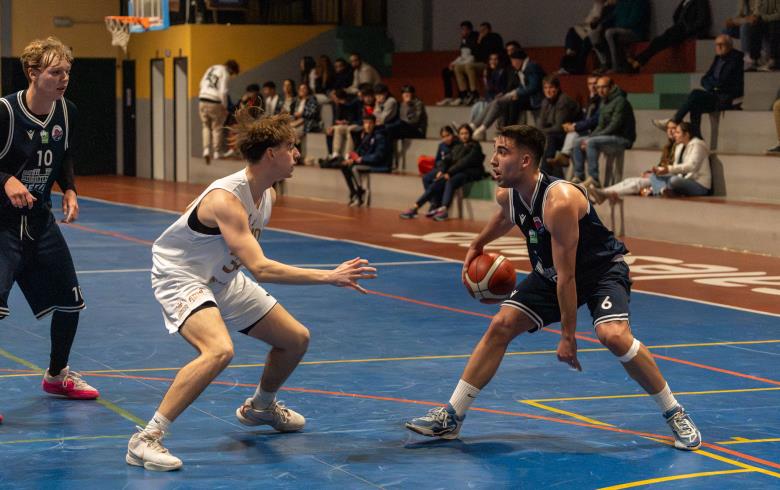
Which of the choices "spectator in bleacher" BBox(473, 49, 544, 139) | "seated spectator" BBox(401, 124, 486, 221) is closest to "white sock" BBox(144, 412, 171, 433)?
"seated spectator" BBox(401, 124, 486, 221)

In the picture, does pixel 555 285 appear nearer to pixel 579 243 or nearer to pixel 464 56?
pixel 579 243

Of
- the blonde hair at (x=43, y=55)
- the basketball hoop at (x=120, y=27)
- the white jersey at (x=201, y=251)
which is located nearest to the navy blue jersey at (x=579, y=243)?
the white jersey at (x=201, y=251)

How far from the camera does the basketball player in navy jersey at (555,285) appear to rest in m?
6.27

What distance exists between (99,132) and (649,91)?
16393mm

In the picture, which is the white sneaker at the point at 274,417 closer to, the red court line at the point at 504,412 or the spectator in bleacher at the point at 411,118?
the red court line at the point at 504,412

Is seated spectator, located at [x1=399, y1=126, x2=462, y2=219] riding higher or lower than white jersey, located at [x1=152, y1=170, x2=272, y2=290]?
lower

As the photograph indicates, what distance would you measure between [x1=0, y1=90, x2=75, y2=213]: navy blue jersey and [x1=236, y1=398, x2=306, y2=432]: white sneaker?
5.50 feet

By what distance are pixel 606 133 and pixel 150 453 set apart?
13284mm

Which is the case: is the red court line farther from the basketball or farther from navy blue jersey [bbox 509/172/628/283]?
navy blue jersey [bbox 509/172/628/283]

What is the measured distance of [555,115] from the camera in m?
19.4

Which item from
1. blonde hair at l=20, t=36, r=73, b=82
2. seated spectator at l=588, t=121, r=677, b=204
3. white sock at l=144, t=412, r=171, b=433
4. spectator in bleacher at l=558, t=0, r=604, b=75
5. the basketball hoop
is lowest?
white sock at l=144, t=412, r=171, b=433

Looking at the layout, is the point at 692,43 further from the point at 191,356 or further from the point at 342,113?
the point at 191,356

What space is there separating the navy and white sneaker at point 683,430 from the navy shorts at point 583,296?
0.54 metres

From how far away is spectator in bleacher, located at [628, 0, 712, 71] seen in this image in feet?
69.7
